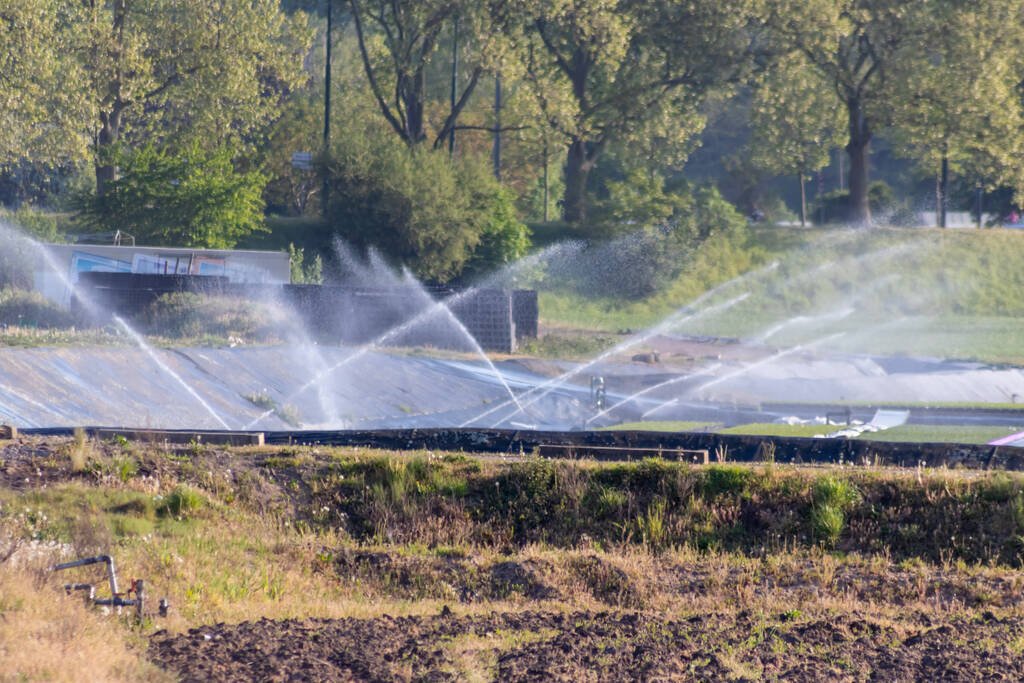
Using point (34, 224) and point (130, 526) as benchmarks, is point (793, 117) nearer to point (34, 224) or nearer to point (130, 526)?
point (34, 224)

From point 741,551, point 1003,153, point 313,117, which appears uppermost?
point 313,117

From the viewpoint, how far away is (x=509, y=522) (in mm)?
12789

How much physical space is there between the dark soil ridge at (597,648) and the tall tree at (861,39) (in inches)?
1799

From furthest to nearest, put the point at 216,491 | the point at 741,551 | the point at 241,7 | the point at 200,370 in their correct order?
the point at 241,7
the point at 200,370
the point at 216,491
the point at 741,551

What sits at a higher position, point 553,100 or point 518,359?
point 553,100

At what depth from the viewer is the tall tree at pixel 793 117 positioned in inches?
2148

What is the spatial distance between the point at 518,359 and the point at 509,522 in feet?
71.2

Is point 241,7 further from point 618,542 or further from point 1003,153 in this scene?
point 618,542

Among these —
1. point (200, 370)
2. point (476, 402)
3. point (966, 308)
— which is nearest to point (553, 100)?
point (966, 308)

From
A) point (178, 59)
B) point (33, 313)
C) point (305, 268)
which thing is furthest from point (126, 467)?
point (178, 59)

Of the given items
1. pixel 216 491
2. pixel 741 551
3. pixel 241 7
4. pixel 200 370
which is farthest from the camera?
pixel 241 7

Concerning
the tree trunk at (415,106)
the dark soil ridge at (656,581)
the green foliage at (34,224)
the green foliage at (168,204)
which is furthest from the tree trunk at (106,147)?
the dark soil ridge at (656,581)

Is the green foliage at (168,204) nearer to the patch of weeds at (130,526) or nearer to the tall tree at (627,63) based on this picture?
the tall tree at (627,63)

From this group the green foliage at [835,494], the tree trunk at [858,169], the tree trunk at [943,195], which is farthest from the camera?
the tree trunk at [943,195]
